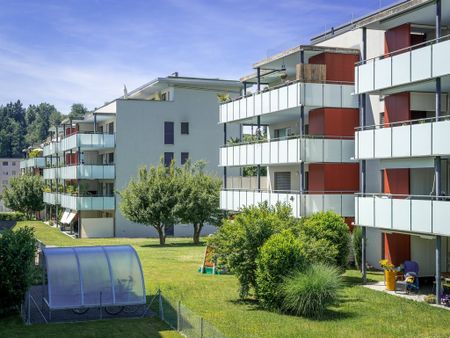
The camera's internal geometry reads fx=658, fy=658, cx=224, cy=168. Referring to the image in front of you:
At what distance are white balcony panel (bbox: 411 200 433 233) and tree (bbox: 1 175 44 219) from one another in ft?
202

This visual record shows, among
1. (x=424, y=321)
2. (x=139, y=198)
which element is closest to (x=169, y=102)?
(x=139, y=198)

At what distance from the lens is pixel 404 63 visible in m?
25.4

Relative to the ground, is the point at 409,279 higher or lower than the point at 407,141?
lower

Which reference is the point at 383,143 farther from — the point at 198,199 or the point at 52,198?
the point at 52,198

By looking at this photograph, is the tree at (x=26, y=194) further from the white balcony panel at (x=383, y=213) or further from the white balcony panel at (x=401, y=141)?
the white balcony panel at (x=401, y=141)

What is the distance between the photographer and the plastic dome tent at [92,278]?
22219 mm

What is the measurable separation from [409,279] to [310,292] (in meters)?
6.26

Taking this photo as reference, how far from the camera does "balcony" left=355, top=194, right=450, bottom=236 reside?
23.0 meters

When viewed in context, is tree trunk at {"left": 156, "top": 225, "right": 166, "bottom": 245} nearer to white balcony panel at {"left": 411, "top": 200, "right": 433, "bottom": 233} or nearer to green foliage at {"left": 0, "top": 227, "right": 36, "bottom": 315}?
green foliage at {"left": 0, "top": 227, "right": 36, "bottom": 315}

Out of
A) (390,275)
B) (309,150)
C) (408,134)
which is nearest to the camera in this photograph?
(408,134)

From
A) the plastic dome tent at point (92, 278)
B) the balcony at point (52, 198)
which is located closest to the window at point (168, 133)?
the balcony at point (52, 198)

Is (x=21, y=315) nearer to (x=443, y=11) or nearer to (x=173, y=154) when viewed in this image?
(x=443, y=11)

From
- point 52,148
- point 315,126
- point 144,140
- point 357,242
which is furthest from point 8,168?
point 357,242

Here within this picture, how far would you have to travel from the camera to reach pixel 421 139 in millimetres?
24328
